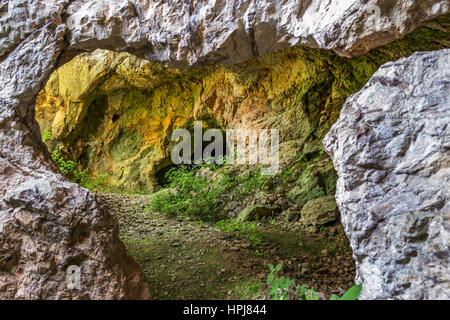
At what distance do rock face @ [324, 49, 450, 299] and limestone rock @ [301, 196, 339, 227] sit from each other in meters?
1.96

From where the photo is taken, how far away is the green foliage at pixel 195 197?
16.9ft

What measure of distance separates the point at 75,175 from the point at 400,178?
298 inches

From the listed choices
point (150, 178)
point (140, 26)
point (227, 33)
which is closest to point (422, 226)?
point (227, 33)

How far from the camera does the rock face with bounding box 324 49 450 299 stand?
6.96 feet

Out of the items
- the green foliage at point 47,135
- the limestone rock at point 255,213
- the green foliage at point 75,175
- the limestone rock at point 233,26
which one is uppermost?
the limestone rock at point 233,26

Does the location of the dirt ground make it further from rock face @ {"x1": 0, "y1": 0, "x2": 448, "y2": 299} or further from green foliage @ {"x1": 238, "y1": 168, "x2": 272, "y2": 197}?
green foliage @ {"x1": 238, "y1": 168, "x2": 272, "y2": 197}

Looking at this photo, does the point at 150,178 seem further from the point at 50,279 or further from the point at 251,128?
the point at 50,279

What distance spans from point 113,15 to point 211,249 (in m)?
2.74

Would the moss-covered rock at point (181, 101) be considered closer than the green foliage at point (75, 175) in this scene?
Yes

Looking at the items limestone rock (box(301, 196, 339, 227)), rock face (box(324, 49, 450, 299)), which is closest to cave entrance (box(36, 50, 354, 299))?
limestone rock (box(301, 196, 339, 227))

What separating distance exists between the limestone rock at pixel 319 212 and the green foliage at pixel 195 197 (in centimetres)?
138

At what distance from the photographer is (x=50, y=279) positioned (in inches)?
106

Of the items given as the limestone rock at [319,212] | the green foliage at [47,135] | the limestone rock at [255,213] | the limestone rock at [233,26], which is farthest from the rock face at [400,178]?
the green foliage at [47,135]

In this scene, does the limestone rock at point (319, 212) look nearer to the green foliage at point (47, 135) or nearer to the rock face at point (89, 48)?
the rock face at point (89, 48)
